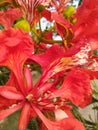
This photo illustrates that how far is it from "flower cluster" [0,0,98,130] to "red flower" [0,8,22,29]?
0.07ft

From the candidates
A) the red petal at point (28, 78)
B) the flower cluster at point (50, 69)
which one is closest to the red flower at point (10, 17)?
the flower cluster at point (50, 69)

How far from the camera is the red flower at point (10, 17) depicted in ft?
2.37

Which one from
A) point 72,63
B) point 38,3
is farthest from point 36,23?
point 72,63

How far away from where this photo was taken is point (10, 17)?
0.74 metres

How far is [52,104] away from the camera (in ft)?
2.10

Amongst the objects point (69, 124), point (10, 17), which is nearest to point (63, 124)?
point (69, 124)

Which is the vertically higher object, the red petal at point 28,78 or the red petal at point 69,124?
the red petal at point 28,78

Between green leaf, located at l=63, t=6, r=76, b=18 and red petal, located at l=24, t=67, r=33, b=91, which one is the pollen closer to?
red petal, located at l=24, t=67, r=33, b=91

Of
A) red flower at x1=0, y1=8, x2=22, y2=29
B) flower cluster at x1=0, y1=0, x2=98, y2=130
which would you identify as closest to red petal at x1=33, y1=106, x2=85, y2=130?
flower cluster at x1=0, y1=0, x2=98, y2=130

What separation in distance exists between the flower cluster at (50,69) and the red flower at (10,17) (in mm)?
20

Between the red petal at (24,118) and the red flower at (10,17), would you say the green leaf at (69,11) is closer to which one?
the red flower at (10,17)

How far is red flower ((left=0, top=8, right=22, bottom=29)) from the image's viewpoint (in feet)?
2.37

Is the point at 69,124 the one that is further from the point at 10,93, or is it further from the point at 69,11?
the point at 69,11

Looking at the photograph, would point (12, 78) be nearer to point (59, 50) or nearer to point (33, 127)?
point (59, 50)
